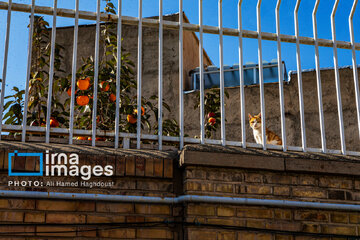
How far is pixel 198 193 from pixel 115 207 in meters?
0.57

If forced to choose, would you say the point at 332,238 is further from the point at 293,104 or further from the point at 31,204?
the point at 293,104

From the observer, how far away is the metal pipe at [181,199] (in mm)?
3045

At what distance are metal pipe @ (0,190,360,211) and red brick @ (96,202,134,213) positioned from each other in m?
0.04

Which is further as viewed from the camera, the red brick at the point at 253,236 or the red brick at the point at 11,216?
the red brick at the point at 253,236

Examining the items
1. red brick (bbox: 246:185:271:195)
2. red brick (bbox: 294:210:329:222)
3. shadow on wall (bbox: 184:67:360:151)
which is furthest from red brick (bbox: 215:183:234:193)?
shadow on wall (bbox: 184:67:360:151)

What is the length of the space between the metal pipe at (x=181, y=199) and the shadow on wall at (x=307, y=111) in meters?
4.88

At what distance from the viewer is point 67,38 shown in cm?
997

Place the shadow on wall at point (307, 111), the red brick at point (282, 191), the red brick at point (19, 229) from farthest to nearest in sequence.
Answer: the shadow on wall at point (307, 111)
the red brick at point (282, 191)
the red brick at point (19, 229)

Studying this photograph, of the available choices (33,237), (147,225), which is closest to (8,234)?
(33,237)

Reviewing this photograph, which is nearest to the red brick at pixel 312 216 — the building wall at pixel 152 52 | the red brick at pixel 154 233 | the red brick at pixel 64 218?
the red brick at pixel 154 233

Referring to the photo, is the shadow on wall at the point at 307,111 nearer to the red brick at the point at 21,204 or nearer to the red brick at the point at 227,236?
the red brick at the point at 227,236

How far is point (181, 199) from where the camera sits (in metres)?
3.24

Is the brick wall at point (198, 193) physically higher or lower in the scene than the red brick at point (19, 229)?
higher

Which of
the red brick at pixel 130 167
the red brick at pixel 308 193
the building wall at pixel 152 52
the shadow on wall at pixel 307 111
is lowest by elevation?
the red brick at pixel 308 193
